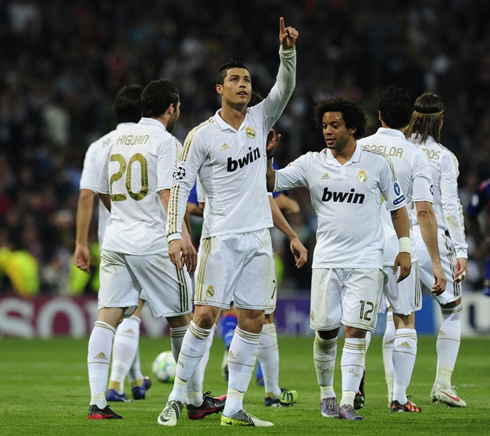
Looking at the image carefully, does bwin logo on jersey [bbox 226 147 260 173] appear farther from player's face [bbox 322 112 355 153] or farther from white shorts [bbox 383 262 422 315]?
white shorts [bbox 383 262 422 315]

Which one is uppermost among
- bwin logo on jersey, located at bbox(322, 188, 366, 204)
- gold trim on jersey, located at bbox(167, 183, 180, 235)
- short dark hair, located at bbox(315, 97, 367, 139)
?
short dark hair, located at bbox(315, 97, 367, 139)

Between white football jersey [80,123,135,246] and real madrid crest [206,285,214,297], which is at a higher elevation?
white football jersey [80,123,135,246]

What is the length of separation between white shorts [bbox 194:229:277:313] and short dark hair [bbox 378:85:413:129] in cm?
166

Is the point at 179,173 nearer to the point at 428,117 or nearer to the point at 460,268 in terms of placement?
the point at 428,117

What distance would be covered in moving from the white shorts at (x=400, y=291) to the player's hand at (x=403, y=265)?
542mm

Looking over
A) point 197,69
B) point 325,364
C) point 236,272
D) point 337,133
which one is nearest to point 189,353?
point 236,272

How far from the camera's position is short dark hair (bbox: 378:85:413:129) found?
8.79 metres

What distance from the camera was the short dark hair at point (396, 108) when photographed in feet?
28.8

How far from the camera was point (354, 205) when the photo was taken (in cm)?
807

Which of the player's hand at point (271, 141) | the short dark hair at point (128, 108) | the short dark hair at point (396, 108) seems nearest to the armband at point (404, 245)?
the player's hand at point (271, 141)

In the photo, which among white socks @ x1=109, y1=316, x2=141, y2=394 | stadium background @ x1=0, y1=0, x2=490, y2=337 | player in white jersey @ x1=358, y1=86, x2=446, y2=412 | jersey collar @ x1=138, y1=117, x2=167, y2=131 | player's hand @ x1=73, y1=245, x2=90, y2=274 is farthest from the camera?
stadium background @ x1=0, y1=0, x2=490, y2=337

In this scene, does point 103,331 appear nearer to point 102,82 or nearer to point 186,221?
point 186,221

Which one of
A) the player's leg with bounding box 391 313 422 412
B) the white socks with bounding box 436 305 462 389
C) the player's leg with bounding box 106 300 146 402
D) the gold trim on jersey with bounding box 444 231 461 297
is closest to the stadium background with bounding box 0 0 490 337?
the player's leg with bounding box 106 300 146 402

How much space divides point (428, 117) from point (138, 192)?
2.52 m
